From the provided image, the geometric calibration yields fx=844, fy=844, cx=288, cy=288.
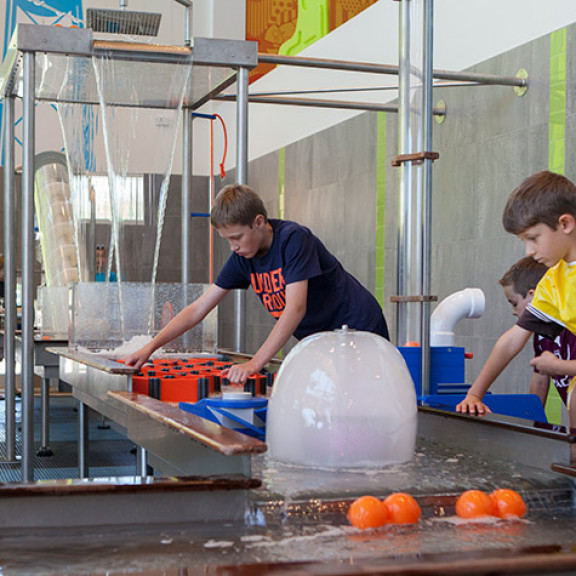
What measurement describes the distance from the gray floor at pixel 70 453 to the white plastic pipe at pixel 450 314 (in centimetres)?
208

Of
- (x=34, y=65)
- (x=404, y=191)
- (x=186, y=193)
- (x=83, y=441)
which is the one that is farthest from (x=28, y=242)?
(x=404, y=191)

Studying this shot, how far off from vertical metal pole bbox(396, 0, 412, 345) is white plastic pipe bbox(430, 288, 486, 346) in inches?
17.8

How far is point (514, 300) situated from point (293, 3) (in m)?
6.03

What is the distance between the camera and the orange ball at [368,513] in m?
1.29

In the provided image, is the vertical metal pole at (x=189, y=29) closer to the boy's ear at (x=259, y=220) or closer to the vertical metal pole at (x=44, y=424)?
the boy's ear at (x=259, y=220)

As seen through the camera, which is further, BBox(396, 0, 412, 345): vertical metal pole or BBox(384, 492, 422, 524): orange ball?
BBox(396, 0, 412, 345): vertical metal pole

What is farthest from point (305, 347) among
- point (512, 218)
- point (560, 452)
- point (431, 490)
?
point (512, 218)

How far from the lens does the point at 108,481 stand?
4.36 feet

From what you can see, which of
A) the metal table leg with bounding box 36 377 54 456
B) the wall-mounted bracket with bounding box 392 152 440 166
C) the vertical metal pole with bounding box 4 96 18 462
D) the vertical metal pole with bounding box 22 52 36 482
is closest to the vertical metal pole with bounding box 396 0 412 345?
the wall-mounted bracket with bounding box 392 152 440 166

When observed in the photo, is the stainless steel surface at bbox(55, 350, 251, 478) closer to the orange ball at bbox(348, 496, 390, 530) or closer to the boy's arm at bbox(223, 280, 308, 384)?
the orange ball at bbox(348, 496, 390, 530)

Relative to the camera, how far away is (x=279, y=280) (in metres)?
2.72

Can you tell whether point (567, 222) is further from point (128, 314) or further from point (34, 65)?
point (34, 65)

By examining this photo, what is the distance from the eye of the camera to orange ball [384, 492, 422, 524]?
132 centimetres

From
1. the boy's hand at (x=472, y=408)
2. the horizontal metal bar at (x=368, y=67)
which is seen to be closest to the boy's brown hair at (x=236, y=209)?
the boy's hand at (x=472, y=408)
